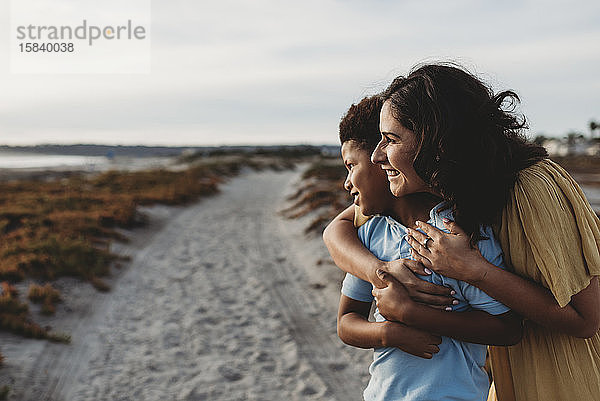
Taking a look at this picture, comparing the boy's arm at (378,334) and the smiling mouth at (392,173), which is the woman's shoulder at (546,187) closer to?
the smiling mouth at (392,173)

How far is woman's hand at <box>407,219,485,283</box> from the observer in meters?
1.47

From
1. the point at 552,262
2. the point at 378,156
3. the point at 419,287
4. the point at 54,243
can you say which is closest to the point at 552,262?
the point at 552,262

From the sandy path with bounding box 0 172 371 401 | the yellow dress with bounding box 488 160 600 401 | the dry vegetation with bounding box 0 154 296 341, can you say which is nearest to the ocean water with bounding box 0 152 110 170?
the dry vegetation with bounding box 0 154 296 341

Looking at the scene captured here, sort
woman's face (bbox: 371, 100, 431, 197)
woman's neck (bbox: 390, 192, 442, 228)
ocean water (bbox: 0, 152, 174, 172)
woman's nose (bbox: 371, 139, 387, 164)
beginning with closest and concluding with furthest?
woman's face (bbox: 371, 100, 431, 197) → woman's nose (bbox: 371, 139, 387, 164) → woman's neck (bbox: 390, 192, 442, 228) → ocean water (bbox: 0, 152, 174, 172)

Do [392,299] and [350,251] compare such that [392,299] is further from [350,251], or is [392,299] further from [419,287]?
[350,251]

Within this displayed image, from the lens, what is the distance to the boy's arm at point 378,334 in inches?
62.1

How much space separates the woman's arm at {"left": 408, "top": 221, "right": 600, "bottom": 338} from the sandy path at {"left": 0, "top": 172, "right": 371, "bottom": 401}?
3.46 m

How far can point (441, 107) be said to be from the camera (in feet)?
4.72

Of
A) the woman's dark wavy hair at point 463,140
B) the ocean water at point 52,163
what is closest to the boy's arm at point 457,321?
the woman's dark wavy hair at point 463,140

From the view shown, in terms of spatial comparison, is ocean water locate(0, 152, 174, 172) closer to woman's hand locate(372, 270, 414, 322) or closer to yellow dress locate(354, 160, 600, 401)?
woman's hand locate(372, 270, 414, 322)

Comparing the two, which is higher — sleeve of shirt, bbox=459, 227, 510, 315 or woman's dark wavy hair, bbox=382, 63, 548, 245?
woman's dark wavy hair, bbox=382, 63, 548, 245

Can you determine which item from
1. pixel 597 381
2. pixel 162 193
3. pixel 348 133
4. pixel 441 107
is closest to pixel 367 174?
pixel 348 133

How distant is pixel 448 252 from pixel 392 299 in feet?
0.77

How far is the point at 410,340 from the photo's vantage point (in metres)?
1.59
